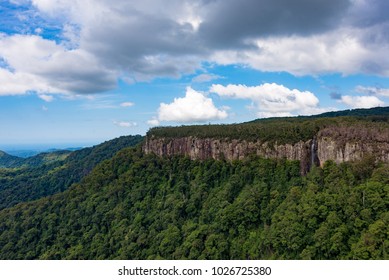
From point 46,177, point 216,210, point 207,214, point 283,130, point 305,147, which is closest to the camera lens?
point 216,210

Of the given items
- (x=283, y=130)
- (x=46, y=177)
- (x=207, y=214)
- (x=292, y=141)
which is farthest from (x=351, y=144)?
(x=46, y=177)

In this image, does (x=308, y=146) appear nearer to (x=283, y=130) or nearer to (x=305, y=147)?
(x=305, y=147)

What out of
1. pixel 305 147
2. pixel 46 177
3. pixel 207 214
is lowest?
pixel 46 177

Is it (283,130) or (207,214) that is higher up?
(283,130)

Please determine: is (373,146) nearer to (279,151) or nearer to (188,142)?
(279,151)

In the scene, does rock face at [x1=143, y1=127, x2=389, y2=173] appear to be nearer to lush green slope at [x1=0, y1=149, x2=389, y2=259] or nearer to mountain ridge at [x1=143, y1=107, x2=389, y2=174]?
mountain ridge at [x1=143, y1=107, x2=389, y2=174]

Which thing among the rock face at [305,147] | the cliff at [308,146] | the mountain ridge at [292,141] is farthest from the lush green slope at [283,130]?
the rock face at [305,147]

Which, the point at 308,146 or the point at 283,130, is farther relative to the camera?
the point at 283,130
